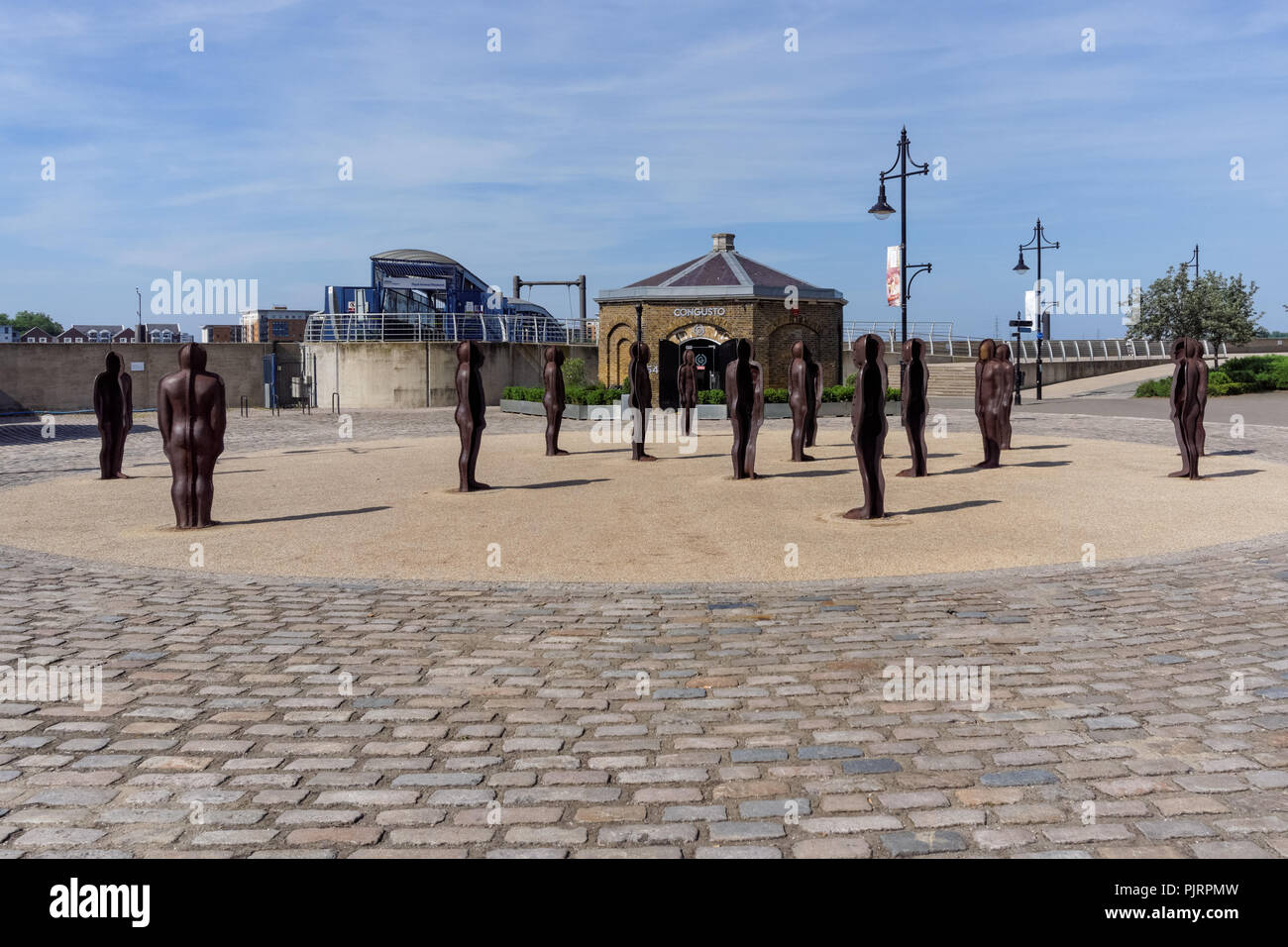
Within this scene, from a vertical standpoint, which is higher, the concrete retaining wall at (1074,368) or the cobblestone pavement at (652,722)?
the concrete retaining wall at (1074,368)

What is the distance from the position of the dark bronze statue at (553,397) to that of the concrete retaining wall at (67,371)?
21.4 metres

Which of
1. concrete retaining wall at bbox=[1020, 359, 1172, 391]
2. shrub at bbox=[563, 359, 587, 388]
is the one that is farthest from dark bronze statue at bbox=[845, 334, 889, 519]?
concrete retaining wall at bbox=[1020, 359, 1172, 391]

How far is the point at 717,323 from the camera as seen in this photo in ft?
123

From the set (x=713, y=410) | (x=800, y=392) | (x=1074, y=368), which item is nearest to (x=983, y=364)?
(x=800, y=392)

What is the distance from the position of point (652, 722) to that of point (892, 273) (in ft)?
81.1

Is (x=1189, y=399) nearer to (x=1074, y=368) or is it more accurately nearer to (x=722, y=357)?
(x=722, y=357)

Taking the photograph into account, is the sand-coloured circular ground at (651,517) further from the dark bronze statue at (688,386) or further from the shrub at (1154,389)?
the shrub at (1154,389)

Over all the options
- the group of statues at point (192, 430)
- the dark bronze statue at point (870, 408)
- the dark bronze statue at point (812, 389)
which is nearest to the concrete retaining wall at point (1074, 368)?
the dark bronze statue at point (812, 389)

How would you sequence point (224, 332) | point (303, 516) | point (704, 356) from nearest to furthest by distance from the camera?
1. point (303, 516)
2. point (704, 356)
3. point (224, 332)

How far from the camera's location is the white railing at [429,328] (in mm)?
40719

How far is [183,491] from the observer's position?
11516 millimetres

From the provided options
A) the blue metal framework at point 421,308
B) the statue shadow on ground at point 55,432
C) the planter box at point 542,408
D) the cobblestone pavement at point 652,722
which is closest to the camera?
the cobblestone pavement at point 652,722

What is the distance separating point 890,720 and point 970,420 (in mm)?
27139

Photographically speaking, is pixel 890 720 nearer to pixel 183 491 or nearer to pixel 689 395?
pixel 183 491
